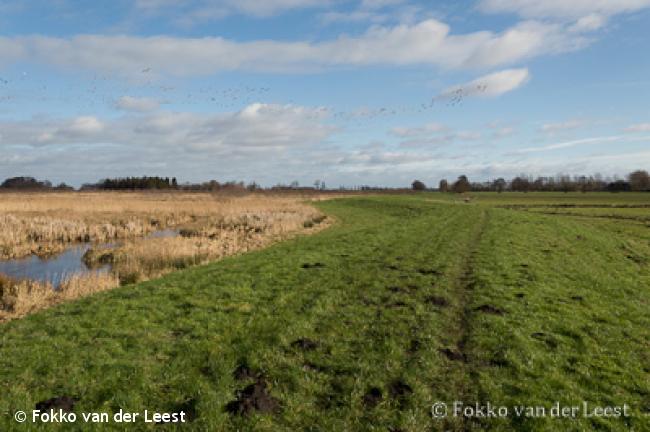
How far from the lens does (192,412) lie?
7.04 meters

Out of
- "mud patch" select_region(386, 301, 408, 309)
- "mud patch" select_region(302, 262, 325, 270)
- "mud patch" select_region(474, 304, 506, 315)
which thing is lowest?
"mud patch" select_region(474, 304, 506, 315)

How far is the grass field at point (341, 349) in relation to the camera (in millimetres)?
7164

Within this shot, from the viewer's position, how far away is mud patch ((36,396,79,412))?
7.06 metres

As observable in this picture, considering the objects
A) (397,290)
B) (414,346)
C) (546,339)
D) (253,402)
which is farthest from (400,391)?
(397,290)

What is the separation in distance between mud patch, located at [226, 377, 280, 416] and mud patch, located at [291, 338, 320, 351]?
6.09ft

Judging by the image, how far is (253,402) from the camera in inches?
288

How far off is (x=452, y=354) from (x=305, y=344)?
3.47m

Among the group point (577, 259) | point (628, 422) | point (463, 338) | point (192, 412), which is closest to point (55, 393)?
point (192, 412)

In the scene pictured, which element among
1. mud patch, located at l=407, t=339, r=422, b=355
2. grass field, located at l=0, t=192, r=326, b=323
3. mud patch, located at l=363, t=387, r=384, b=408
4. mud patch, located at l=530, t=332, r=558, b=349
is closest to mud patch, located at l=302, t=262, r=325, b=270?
grass field, located at l=0, t=192, r=326, b=323

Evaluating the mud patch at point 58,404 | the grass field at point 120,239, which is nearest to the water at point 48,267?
the grass field at point 120,239

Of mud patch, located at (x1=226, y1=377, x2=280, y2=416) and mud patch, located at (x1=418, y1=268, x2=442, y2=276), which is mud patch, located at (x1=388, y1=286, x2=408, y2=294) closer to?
mud patch, located at (x1=418, y1=268, x2=442, y2=276)

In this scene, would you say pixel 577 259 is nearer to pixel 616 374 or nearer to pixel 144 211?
pixel 616 374

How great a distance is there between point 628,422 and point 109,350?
10.6m

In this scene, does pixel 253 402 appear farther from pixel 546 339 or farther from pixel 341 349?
pixel 546 339
